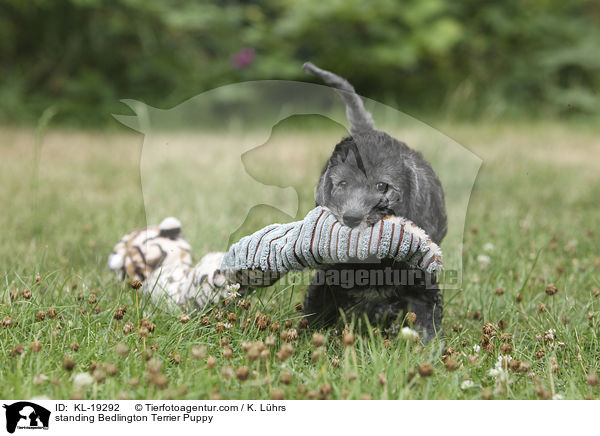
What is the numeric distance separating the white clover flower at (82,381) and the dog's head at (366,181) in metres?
0.93

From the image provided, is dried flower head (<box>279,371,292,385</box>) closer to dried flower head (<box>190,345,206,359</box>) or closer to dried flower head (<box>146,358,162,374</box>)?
dried flower head (<box>190,345,206,359</box>)

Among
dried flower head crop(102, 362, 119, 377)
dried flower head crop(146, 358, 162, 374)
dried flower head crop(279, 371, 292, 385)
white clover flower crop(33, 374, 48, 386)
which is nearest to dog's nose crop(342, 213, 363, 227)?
dried flower head crop(279, 371, 292, 385)

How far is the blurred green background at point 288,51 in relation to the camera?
866cm

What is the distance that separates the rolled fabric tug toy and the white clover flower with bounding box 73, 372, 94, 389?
23.4 inches

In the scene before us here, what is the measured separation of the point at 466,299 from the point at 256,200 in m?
1.13

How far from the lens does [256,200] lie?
9.93 ft

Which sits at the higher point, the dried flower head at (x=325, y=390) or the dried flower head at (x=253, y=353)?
the dried flower head at (x=253, y=353)

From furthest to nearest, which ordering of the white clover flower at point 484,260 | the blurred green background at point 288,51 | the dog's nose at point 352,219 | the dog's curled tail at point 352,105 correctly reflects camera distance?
the blurred green background at point 288,51 < the white clover flower at point 484,260 < the dog's curled tail at point 352,105 < the dog's nose at point 352,219

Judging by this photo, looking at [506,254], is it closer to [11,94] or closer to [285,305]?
[285,305]

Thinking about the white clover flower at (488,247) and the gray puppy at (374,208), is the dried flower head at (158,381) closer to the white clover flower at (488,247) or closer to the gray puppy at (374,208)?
the gray puppy at (374,208)

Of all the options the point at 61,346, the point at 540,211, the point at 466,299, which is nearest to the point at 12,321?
the point at 61,346

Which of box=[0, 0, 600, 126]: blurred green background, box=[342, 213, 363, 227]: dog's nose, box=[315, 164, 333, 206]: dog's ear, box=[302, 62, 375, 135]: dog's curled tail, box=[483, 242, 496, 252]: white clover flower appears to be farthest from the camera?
box=[0, 0, 600, 126]: blurred green background

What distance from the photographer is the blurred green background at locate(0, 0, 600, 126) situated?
866 centimetres

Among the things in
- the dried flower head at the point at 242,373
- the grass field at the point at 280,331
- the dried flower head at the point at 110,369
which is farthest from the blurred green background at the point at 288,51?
the dried flower head at the point at 110,369
